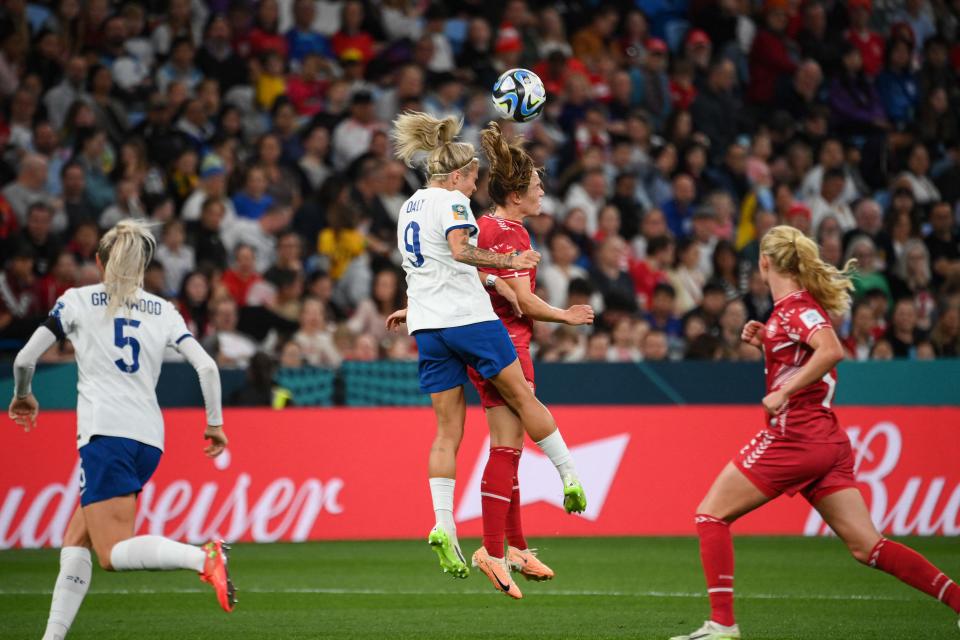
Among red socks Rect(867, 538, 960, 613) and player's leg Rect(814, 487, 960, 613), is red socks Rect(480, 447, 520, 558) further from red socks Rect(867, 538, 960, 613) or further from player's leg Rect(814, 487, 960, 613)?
red socks Rect(867, 538, 960, 613)

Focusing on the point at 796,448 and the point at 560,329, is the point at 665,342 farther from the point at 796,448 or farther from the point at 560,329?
the point at 796,448

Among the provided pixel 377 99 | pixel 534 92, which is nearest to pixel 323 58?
pixel 377 99

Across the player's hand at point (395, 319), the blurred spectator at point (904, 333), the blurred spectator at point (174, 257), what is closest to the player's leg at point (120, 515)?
the player's hand at point (395, 319)

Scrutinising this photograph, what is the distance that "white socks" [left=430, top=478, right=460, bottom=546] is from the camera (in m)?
8.15

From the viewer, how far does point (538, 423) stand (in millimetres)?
8438

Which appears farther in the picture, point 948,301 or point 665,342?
point 948,301

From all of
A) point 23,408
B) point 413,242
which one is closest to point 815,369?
point 413,242

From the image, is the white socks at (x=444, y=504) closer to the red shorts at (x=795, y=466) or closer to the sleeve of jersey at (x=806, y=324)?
the red shorts at (x=795, y=466)

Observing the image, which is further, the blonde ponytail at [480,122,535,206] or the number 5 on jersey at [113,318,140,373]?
the blonde ponytail at [480,122,535,206]

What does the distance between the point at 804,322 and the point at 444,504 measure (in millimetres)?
2429

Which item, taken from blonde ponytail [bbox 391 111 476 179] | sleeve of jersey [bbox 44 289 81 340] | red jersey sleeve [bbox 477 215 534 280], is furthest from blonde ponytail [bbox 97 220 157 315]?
red jersey sleeve [bbox 477 215 534 280]

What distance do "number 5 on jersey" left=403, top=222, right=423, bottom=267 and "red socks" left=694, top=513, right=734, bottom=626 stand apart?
7.55 feet

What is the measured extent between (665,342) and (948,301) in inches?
156

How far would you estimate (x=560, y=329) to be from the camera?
1513 centimetres
